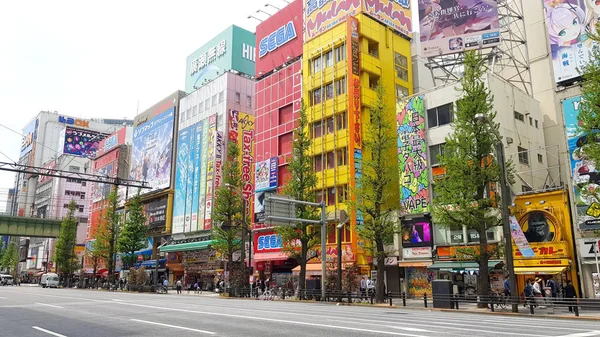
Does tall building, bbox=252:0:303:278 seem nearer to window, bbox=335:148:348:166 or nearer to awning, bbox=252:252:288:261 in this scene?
awning, bbox=252:252:288:261

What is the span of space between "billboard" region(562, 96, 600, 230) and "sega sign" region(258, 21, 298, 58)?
29.2m

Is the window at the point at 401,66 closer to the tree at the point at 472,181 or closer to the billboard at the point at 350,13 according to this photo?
the billboard at the point at 350,13

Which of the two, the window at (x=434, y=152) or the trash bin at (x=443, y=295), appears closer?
the trash bin at (x=443, y=295)

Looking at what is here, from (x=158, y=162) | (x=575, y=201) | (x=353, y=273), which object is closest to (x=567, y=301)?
(x=575, y=201)

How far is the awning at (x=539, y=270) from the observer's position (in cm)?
2748

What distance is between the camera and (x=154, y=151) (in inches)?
2746

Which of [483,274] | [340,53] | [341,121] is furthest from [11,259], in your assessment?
[483,274]

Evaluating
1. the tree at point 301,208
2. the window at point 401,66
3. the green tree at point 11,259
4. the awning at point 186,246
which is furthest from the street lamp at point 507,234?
the green tree at point 11,259

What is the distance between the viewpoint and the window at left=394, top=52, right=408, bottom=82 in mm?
45388

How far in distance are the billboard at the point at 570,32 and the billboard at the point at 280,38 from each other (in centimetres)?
2493

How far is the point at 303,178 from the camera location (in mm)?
34344

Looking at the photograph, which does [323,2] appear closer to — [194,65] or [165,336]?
[194,65]

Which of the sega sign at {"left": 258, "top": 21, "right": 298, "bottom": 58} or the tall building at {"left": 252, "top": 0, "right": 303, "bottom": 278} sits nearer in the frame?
the tall building at {"left": 252, "top": 0, "right": 303, "bottom": 278}

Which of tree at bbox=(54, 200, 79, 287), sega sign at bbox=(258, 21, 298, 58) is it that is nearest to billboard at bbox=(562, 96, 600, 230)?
sega sign at bbox=(258, 21, 298, 58)
